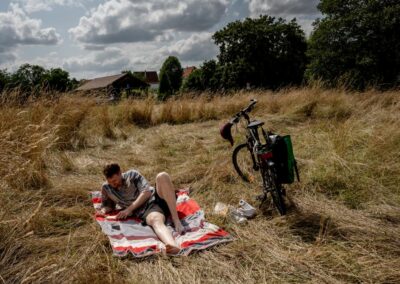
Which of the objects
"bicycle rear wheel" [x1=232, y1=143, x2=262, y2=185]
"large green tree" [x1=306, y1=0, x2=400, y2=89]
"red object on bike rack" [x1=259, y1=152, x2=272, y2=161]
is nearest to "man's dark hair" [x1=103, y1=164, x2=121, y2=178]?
"red object on bike rack" [x1=259, y1=152, x2=272, y2=161]

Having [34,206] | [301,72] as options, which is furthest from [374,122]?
[301,72]

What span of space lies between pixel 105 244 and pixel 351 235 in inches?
85.9

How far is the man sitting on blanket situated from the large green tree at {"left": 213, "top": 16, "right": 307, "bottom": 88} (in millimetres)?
24501

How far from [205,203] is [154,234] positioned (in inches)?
33.7

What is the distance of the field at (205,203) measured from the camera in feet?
7.97

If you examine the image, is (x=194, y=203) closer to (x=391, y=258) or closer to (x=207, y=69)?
(x=391, y=258)

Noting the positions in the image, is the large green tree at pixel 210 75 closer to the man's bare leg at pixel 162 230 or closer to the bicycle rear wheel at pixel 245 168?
the bicycle rear wheel at pixel 245 168

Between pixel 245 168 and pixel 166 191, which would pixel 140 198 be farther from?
pixel 245 168

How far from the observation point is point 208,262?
2580 mm

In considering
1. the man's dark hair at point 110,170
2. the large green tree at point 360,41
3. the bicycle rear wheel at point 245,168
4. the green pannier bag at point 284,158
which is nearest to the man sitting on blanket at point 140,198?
the man's dark hair at point 110,170

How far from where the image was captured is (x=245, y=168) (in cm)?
455

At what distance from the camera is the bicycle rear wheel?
14.1 feet

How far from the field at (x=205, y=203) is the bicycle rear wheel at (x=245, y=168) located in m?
0.13

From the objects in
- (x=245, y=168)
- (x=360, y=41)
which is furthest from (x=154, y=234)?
(x=360, y=41)
